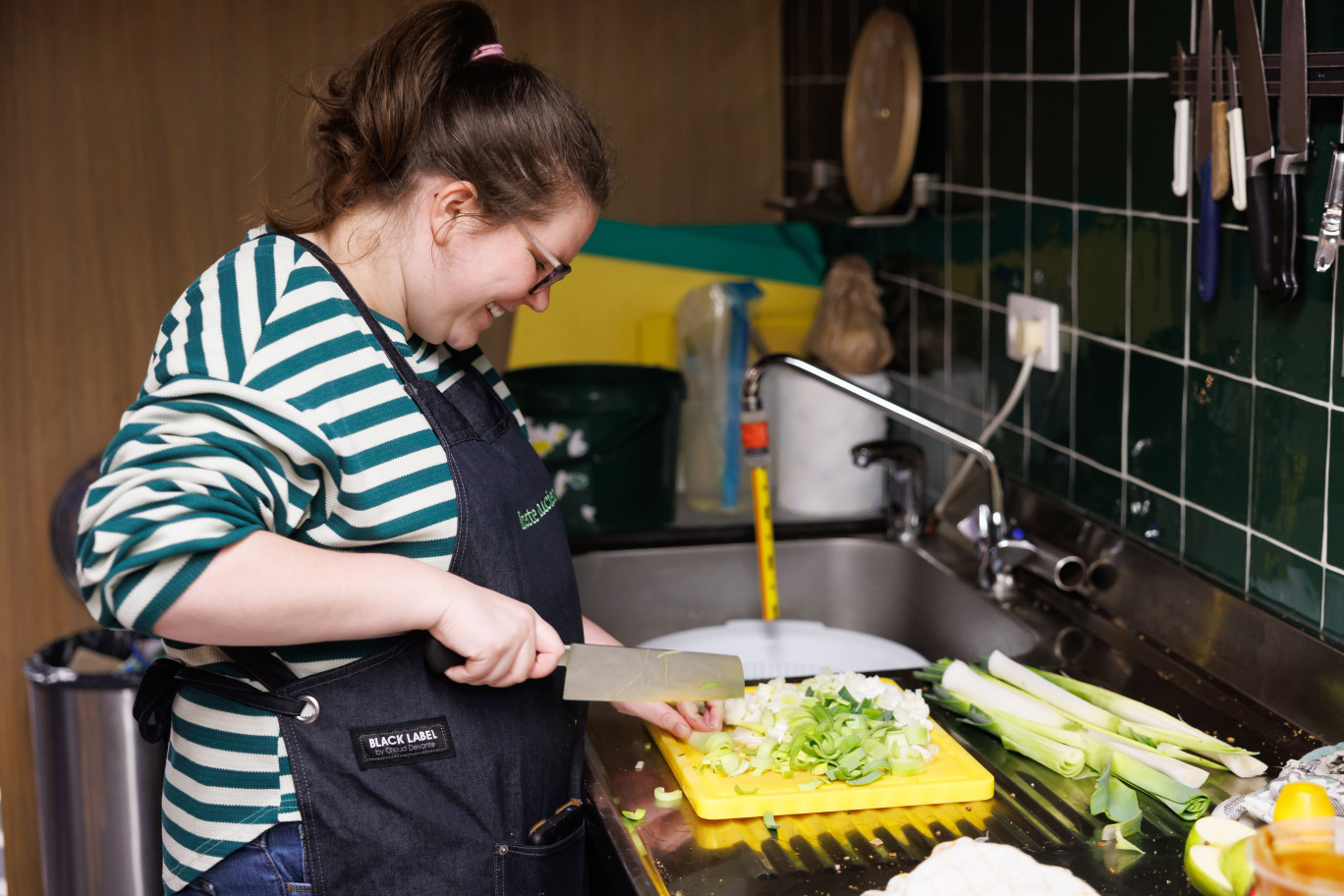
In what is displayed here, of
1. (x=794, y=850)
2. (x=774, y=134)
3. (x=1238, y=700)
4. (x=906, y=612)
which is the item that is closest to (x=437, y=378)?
(x=794, y=850)

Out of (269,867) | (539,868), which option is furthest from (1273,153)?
(269,867)

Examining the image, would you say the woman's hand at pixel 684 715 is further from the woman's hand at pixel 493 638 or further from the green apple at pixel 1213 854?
the green apple at pixel 1213 854

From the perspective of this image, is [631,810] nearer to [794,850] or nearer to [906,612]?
[794,850]

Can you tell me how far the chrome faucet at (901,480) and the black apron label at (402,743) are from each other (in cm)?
94

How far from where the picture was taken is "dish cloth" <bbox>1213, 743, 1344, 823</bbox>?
3.13 ft

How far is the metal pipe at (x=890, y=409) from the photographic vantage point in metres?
1.62

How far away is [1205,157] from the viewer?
1240mm

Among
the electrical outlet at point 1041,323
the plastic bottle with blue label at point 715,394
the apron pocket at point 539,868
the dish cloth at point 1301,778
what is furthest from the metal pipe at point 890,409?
the apron pocket at point 539,868

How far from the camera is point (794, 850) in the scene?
0.99 m

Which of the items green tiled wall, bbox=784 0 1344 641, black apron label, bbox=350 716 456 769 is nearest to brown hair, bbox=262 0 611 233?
black apron label, bbox=350 716 456 769

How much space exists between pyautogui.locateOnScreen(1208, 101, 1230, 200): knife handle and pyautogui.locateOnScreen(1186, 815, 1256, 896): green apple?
0.60 metres

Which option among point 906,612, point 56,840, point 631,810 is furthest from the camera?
point 56,840

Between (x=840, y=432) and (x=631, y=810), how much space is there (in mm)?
1058

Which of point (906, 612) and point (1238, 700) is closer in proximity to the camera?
point (1238, 700)
